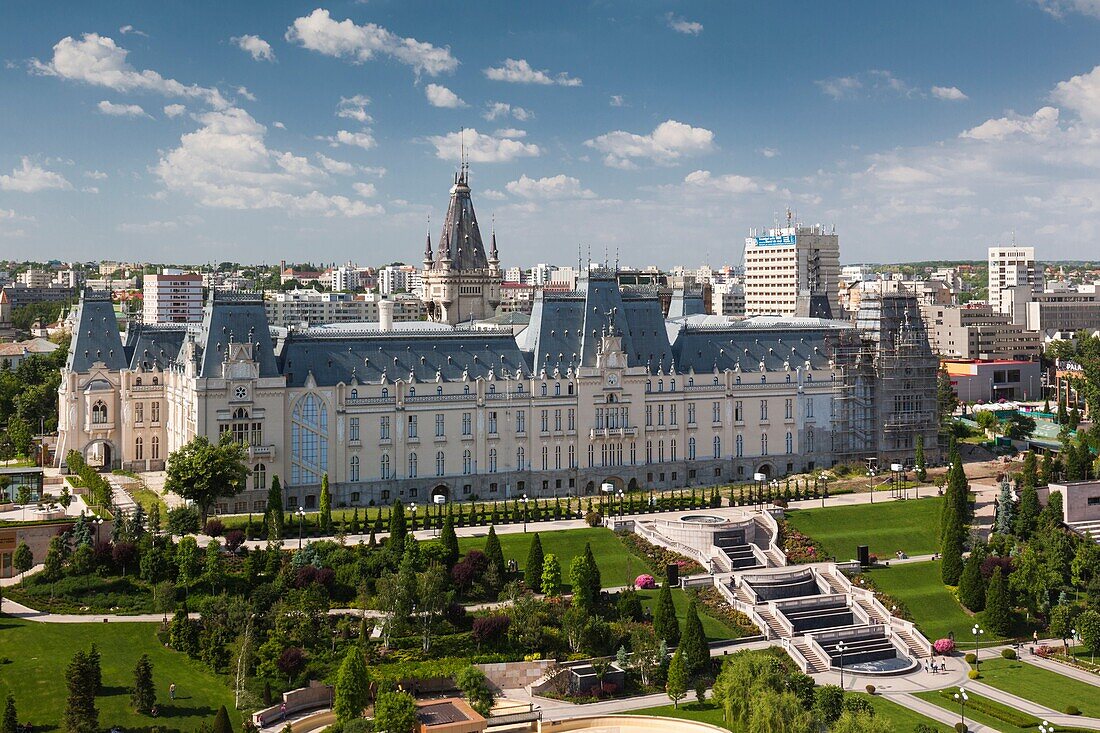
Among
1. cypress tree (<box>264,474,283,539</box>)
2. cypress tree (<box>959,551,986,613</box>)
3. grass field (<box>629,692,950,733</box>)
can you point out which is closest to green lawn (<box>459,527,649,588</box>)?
cypress tree (<box>264,474,283,539</box>)

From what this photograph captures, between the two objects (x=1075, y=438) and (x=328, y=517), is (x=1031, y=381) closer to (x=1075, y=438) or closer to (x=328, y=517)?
(x=1075, y=438)

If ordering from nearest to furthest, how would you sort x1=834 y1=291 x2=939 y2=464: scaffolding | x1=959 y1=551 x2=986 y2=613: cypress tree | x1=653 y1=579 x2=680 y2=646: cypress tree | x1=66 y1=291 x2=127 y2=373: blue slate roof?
1. x1=653 y1=579 x2=680 y2=646: cypress tree
2. x1=959 y1=551 x2=986 y2=613: cypress tree
3. x1=66 y1=291 x2=127 y2=373: blue slate roof
4. x1=834 y1=291 x2=939 y2=464: scaffolding

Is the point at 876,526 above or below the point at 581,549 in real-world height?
above

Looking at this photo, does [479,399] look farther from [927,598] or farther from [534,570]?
[927,598]

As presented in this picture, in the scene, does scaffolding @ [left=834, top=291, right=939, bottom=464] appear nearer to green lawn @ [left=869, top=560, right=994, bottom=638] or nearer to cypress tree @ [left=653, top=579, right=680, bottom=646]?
green lawn @ [left=869, top=560, right=994, bottom=638]

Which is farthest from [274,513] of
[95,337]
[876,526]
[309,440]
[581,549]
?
[876,526]
